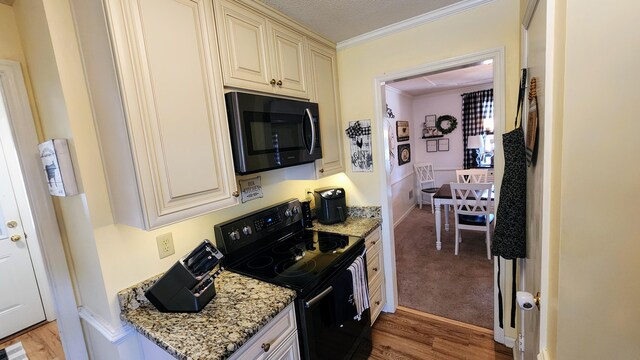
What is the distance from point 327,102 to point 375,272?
143 centimetres

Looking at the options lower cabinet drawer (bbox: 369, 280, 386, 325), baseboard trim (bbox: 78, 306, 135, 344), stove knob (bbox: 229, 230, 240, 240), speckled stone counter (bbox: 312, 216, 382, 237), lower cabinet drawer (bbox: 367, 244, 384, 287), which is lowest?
lower cabinet drawer (bbox: 369, 280, 386, 325)

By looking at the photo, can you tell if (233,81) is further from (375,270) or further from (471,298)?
(471,298)

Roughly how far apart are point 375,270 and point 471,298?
43.3 inches

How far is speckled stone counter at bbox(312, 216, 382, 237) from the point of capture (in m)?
1.98

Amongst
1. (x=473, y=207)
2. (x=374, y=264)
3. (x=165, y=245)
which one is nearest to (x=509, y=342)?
(x=374, y=264)

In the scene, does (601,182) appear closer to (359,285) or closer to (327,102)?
(359,285)

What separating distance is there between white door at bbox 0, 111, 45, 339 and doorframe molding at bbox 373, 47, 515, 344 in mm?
3357

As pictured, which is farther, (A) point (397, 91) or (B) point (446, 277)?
(A) point (397, 91)

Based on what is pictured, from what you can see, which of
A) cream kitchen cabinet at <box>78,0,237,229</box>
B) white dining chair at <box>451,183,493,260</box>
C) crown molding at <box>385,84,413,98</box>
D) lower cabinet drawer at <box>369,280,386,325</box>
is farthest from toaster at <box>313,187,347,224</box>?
crown molding at <box>385,84,413,98</box>

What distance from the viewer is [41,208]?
133 centimetres

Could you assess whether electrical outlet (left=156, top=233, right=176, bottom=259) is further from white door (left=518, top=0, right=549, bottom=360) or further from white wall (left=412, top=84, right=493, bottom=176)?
white wall (left=412, top=84, right=493, bottom=176)

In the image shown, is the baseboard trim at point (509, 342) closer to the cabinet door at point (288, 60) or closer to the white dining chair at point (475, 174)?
the cabinet door at point (288, 60)

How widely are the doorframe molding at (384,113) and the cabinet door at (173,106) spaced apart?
1300 mm

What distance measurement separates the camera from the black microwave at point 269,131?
1318mm
